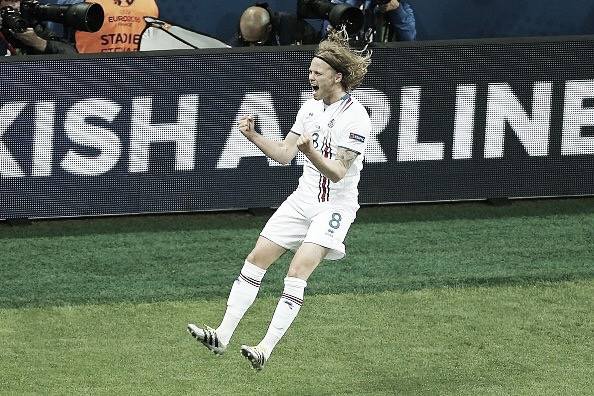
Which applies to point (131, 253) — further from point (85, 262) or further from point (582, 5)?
point (582, 5)

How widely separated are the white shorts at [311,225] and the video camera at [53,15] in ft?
11.2

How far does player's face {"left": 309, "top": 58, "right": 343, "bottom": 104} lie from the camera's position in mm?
8219

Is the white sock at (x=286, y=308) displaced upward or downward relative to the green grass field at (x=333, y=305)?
upward

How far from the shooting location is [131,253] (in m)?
11.2

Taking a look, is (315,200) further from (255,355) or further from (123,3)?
(123,3)

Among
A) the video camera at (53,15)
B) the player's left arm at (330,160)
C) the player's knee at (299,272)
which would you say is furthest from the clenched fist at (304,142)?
the video camera at (53,15)

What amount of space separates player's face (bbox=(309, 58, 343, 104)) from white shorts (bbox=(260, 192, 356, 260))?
659mm

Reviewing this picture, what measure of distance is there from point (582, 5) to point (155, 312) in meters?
7.60

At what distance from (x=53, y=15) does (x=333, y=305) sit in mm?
3355

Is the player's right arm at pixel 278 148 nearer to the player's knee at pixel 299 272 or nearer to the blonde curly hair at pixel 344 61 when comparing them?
the blonde curly hair at pixel 344 61

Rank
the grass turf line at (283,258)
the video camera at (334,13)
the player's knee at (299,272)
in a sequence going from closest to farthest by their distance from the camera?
the player's knee at (299,272) → the grass turf line at (283,258) → the video camera at (334,13)

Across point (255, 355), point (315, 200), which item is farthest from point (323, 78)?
point (255, 355)

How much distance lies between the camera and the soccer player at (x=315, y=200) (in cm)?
816

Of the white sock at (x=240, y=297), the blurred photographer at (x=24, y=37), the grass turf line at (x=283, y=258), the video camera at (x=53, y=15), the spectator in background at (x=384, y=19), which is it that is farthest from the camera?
the spectator in background at (x=384, y=19)
